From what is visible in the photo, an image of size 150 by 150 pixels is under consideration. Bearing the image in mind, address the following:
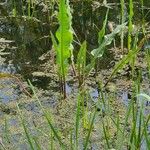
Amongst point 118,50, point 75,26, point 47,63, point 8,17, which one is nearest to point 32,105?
point 47,63

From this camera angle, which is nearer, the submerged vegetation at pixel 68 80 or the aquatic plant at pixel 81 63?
the submerged vegetation at pixel 68 80

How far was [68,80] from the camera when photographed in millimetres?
2068

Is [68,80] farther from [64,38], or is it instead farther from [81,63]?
[64,38]

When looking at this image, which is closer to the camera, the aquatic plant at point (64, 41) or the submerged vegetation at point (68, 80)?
the submerged vegetation at point (68, 80)

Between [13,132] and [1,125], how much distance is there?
0.07m

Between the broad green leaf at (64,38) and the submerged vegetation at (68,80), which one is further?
the broad green leaf at (64,38)

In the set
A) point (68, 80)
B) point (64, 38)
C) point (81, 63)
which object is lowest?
point (68, 80)

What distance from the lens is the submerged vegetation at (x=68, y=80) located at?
1572 mm

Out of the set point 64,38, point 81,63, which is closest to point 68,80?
point 81,63

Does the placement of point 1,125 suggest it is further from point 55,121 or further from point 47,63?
point 47,63

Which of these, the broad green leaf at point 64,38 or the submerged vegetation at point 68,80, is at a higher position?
the broad green leaf at point 64,38

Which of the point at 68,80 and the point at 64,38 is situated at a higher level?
the point at 64,38

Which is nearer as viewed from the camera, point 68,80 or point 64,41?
point 64,41

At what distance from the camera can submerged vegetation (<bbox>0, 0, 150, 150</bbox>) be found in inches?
61.9
